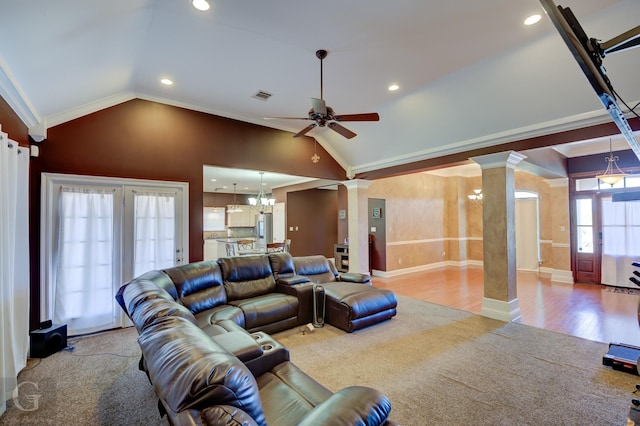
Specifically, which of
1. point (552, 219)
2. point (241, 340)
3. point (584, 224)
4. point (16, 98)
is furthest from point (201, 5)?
point (584, 224)

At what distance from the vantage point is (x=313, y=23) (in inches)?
101

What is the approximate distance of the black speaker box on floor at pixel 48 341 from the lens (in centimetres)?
302

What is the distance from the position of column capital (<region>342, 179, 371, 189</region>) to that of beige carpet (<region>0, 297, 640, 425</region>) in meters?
3.53

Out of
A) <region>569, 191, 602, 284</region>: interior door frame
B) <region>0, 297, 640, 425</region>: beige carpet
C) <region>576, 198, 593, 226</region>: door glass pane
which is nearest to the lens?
<region>0, 297, 640, 425</region>: beige carpet

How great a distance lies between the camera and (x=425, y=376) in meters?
2.64

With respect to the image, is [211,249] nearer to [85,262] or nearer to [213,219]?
[213,219]

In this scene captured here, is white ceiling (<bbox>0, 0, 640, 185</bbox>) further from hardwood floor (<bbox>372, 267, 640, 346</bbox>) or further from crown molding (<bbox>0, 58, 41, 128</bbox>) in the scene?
hardwood floor (<bbox>372, 267, 640, 346</bbox>)

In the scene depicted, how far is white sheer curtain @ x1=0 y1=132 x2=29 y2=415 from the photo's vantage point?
2.26m

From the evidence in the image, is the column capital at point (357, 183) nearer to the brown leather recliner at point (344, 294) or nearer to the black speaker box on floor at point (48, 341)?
the brown leather recliner at point (344, 294)

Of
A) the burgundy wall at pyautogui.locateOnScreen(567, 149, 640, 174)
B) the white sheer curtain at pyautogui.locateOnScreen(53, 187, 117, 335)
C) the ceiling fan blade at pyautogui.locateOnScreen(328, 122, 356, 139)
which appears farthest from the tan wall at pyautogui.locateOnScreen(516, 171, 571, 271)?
the white sheer curtain at pyautogui.locateOnScreen(53, 187, 117, 335)

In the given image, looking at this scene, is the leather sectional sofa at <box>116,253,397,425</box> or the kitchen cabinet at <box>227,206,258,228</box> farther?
the kitchen cabinet at <box>227,206,258,228</box>

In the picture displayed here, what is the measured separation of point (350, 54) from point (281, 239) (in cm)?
705

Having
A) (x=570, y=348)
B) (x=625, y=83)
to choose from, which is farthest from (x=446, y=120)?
(x=570, y=348)

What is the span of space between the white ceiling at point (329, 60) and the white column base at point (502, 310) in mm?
2438
